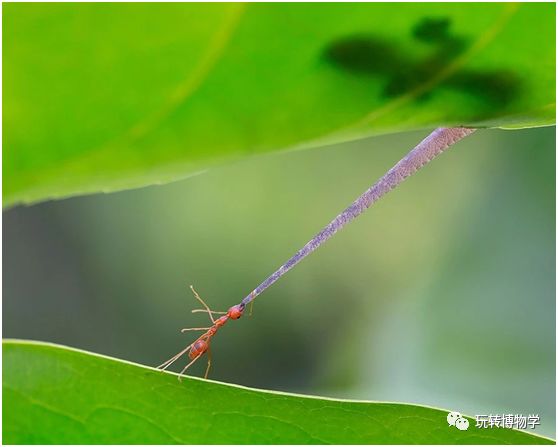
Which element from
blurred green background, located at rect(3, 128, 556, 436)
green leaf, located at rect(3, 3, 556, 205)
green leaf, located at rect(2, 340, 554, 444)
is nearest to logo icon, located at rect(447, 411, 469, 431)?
→ green leaf, located at rect(2, 340, 554, 444)

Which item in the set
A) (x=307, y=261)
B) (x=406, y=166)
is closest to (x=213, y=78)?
(x=406, y=166)

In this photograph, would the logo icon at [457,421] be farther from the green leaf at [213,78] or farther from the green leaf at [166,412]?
the green leaf at [213,78]

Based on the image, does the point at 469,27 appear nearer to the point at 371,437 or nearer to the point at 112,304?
the point at 371,437

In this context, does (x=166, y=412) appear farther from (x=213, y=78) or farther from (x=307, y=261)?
(x=307, y=261)

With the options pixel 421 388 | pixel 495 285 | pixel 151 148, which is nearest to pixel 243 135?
pixel 151 148

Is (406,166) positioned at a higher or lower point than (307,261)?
lower

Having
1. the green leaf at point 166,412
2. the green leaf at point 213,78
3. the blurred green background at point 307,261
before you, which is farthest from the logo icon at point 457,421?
the blurred green background at point 307,261

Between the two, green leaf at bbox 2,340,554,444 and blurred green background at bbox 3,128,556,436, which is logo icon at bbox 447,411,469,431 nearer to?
green leaf at bbox 2,340,554,444
